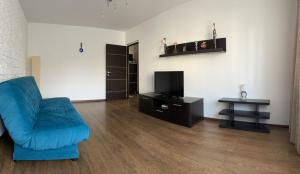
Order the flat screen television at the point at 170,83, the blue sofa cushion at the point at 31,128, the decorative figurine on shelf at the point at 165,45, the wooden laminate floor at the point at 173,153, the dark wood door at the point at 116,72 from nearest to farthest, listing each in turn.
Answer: the blue sofa cushion at the point at 31,128
the wooden laminate floor at the point at 173,153
the flat screen television at the point at 170,83
the decorative figurine on shelf at the point at 165,45
the dark wood door at the point at 116,72

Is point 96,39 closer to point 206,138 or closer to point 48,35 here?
point 48,35

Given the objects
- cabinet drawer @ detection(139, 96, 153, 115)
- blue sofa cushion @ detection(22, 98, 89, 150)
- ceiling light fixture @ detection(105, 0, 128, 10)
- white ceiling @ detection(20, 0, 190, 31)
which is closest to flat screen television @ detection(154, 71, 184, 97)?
cabinet drawer @ detection(139, 96, 153, 115)

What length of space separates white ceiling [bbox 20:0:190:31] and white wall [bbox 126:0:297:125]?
2.16ft

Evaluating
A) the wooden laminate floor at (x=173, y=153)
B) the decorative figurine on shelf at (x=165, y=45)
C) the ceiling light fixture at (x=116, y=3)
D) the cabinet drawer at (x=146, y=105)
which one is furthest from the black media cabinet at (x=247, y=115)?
the ceiling light fixture at (x=116, y=3)

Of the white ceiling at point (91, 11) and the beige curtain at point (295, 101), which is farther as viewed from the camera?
the white ceiling at point (91, 11)

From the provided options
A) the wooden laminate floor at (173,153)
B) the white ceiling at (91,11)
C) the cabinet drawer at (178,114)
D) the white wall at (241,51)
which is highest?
the white ceiling at (91,11)

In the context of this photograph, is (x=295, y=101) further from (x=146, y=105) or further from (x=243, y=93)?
(x=146, y=105)

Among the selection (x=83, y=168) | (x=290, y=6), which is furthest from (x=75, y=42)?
(x=290, y=6)

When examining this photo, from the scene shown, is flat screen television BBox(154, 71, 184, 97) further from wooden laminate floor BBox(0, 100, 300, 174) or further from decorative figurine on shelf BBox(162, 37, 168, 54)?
wooden laminate floor BBox(0, 100, 300, 174)

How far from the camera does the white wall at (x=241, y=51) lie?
3197mm

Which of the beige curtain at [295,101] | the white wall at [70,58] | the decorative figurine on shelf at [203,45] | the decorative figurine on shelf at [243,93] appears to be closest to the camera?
the beige curtain at [295,101]

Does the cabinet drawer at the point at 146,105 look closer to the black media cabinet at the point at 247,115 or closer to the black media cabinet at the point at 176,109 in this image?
the black media cabinet at the point at 176,109

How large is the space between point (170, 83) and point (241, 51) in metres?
1.62

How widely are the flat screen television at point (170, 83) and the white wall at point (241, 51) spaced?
40cm
